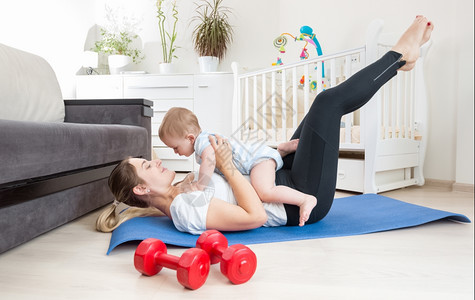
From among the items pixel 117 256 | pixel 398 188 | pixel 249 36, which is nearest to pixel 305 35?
pixel 249 36

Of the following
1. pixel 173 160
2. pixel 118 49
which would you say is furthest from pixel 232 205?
pixel 118 49

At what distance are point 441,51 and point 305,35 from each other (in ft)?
3.45

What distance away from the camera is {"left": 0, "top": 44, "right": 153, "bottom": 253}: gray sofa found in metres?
1.13

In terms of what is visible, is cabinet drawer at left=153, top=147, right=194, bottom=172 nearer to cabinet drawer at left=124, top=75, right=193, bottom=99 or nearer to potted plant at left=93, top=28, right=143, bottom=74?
cabinet drawer at left=124, top=75, right=193, bottom=99

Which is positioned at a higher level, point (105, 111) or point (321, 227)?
point (105, 111)

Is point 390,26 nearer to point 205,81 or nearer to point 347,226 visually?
point 205,81

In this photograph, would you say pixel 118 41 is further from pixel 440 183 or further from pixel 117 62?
pixel 440 183

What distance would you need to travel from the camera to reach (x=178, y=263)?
877 millimetres

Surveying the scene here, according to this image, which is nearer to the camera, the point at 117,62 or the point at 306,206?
the point at 306,206

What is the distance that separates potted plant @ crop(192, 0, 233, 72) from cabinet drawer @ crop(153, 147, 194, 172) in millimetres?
887

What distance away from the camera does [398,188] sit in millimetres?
2467

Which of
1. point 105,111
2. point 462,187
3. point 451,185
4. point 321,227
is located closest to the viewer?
point 321,227

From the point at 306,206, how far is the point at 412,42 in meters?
0.77

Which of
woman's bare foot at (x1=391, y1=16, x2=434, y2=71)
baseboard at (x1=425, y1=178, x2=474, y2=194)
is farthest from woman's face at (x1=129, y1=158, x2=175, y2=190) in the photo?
baseboard at (x1=425, y1=178, x2=474, y2=194)
